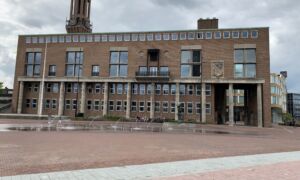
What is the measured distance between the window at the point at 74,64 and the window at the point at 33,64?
6.93 m

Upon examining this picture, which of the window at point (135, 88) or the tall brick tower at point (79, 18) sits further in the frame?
the tall brick tower at point (79, 18)

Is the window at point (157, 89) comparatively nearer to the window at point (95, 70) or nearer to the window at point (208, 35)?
the window at point (95, 70)

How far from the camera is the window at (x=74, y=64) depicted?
58500mm

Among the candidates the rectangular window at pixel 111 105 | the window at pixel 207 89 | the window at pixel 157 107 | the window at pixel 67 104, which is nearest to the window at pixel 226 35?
the window at pixel 207 89

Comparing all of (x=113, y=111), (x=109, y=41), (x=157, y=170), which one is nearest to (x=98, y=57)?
(x=109, y=41)

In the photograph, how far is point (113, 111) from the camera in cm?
5625

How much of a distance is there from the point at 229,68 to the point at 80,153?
149 feet

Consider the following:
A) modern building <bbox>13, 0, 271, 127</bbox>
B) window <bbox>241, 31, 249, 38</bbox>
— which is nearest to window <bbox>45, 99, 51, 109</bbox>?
modern building <bbox>13, 0, 271, 127</bbox>

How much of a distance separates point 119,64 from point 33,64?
20237mm

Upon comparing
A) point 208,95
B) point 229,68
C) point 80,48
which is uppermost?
point 80,48

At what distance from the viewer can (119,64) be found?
5719 cm

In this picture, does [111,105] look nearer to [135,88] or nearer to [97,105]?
[97,105]

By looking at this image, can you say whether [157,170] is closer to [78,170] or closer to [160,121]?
[78,170]

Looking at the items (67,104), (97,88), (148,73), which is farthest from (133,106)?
(67,104)
